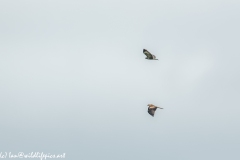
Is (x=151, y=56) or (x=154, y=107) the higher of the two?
(x=151, y=56)

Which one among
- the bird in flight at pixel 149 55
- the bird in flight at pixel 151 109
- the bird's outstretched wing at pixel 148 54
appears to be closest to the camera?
the bird's outstretched wing at pixel 148 54

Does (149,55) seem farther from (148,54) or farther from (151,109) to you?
(151,109)

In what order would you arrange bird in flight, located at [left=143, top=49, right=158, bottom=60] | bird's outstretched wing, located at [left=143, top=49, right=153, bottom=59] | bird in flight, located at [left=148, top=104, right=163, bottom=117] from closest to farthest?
1. bird's outstretched wing, located at [left=143, top=49, right=153, bottom=59]
2. bird in flight, located at [left=143, top=49, right=158, bottom=60]
3. bird in flight, located at [left=148, top=104, right=163, bottom=117]

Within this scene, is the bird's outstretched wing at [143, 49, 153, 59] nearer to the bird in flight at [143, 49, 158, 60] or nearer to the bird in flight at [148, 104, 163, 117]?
the bird in flight at [143, 49, 158, 60]

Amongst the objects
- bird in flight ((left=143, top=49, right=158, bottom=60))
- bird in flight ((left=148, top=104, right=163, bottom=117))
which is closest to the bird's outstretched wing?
bird in flight ((left=143, top=49, right=158, bottom=60))

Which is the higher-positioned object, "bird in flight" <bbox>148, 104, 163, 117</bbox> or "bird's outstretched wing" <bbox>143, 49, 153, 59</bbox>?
"bird's outstretched wing" <bbox>143, 49, 153, 59</bbox>

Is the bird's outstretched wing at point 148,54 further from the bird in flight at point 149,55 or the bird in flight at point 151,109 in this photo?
the bird in flight at point 151,109

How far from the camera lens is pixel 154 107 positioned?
11662 cm

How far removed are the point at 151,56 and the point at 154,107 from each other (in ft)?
37.7

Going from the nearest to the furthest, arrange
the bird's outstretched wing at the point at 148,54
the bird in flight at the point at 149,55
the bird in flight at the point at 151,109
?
the bird's outstretched wing at the point at 148,54 < the bird in flight at the point at 149,55 < the bird in flight at the point at 151,109

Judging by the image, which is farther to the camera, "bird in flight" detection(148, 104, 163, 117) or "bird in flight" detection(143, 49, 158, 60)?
"bird in flight" detection(148, 104, 163, 117)

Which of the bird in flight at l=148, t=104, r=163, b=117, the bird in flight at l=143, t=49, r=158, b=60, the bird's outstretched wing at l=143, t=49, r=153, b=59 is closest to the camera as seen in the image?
the bird's outstretched wing at l=143, t=49, r=153, b=59

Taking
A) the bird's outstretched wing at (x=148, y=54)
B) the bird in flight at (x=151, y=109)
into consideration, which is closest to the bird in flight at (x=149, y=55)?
the bird's outstretched wing at (x=148, y=54)

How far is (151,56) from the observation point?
109750mm
